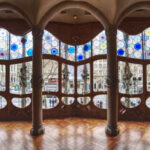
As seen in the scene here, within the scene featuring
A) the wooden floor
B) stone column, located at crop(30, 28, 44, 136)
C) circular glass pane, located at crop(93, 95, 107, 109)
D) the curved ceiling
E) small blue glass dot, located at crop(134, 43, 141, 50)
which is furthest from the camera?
circular glass pane, located at crop(93, 95, 107, 109)

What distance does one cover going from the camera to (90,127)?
3586 mm

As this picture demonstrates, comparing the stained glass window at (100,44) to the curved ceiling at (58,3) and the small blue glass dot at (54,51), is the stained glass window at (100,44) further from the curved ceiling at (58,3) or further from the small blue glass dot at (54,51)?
the small blue glass dot at (54,51)

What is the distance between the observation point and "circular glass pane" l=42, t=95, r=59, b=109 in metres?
4.33

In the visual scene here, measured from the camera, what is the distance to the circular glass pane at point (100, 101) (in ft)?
14.2

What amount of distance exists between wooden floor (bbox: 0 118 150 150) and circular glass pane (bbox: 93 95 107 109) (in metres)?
0.57

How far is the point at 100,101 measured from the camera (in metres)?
4.33

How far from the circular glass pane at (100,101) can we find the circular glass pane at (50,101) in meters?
1.40

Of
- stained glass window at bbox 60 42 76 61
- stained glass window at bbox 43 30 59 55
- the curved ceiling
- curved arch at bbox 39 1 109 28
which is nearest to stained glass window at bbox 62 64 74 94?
stained glass window at bbox 60 42 76 61

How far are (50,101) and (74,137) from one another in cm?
169

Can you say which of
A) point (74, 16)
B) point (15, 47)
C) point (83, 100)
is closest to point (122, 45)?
point (74, 16)

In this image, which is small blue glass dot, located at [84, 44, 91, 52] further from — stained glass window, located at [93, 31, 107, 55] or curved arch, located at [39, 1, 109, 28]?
curved arch, located at [39, 1, 109, 28]

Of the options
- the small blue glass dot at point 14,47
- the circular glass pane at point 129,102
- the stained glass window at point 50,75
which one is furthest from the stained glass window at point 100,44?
the small blue glass dot at point 14,47

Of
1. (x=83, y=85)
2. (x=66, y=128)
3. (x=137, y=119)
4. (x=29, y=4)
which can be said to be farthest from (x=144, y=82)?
(x=29, y=4)

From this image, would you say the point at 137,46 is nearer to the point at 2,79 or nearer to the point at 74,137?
the point at 74,137
